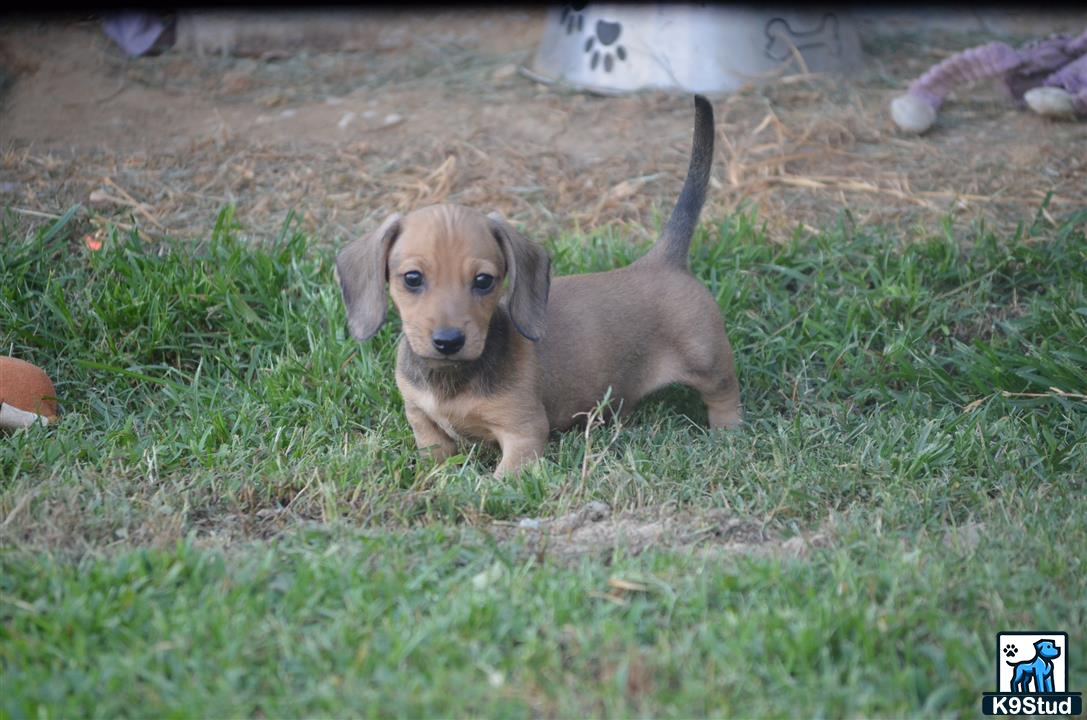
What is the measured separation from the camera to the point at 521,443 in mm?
4520

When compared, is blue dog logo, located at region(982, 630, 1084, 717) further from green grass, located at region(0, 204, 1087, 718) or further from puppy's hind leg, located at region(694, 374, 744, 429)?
puppy's hind leg, located at region(694, 374, 744, 429)

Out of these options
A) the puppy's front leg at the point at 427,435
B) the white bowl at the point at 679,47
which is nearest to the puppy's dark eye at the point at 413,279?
the puppy's front leg at the point at 427,435

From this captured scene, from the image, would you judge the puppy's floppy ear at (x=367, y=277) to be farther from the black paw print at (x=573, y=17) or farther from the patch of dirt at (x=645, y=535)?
the black paw print at (x=573, y=17)

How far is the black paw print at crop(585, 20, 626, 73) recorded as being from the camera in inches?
316

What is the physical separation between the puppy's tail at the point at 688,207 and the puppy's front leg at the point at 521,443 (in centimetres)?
106

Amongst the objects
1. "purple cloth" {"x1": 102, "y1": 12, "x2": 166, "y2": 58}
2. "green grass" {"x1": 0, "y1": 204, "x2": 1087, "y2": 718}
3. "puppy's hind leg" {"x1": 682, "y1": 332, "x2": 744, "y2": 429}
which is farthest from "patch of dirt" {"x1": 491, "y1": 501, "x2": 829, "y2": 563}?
"purple cloth" {"x1": 102, "y1": 12, "x2": 166, "y2": 58}

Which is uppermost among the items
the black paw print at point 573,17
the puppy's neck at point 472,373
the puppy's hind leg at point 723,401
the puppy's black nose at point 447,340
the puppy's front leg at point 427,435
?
the black paw print at point 573,17

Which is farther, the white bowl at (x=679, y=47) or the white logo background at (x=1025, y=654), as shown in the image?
the white bowl at (x=679, y=47)

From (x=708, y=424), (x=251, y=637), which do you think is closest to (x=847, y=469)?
→ (x=708, y=424)

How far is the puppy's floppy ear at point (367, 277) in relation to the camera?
430cm

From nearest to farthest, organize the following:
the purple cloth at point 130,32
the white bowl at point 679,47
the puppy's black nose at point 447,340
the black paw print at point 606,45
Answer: the puppy's black nose at point 447,340
the white bowl at point 679,47
the black paw print at point 606,45
the purple cloth at point 130,32

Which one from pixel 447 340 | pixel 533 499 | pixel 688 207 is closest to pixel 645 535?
pixel 533 499

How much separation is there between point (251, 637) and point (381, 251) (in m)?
1.58

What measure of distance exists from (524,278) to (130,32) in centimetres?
534
